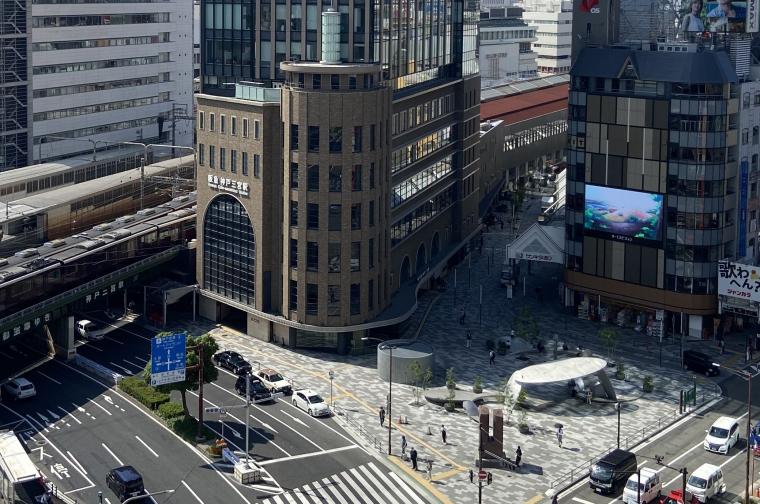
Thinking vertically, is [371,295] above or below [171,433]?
above

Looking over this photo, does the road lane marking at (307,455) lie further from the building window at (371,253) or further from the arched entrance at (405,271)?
the arched entrance at (405,271)

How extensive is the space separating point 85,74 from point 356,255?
74.8 metres

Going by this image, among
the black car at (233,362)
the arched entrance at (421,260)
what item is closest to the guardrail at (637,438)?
the black car at (233,362)

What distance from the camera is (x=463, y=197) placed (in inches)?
6068

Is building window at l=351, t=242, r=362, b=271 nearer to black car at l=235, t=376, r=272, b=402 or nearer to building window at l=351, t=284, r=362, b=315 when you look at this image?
building window at l=351, t=284, r=362, b=315

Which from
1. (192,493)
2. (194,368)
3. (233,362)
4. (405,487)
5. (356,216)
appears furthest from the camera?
(356,216)

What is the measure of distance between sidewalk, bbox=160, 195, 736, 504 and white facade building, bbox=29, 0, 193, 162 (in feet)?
189

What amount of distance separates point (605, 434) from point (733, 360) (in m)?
24.6

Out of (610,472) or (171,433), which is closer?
(610,472)

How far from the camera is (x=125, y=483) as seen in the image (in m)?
84.1

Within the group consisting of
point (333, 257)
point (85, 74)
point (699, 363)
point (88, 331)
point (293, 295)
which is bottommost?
point (699, 363)

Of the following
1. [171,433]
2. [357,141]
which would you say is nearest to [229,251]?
[357,141]

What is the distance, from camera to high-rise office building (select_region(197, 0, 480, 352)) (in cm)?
11469

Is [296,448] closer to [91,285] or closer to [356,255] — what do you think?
[356,255]
